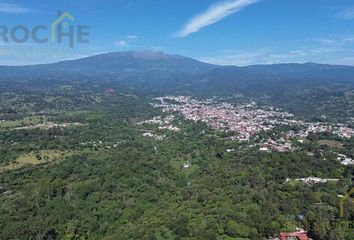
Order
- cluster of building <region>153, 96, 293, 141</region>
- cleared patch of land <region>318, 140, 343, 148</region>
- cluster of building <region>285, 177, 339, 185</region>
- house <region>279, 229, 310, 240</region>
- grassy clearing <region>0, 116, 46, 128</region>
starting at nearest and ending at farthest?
house <region>279, 229, 310, 240</region>, cluster of building <region>285, 177, 339, 185</region>, cleared patch of land <region>318, 140, 343, 148</region>, cluster of building <region>153, 96, 293, 141</region>, grassy clearing <region>0, 116, 46, 128</region>

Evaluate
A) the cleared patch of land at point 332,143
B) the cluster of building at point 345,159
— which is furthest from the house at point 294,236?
the cleared patch of land at point 332,143

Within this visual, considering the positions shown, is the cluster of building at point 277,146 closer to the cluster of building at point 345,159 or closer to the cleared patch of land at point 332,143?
the cleared patch of land at point 332,143

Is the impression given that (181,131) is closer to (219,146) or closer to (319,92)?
(219,146)

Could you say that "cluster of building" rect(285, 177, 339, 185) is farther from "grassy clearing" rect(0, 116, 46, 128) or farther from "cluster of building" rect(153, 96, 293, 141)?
"grassy clearing" rect(0, 116, 46, 128)

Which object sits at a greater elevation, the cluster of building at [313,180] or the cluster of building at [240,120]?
the cluster of building at [313,180]

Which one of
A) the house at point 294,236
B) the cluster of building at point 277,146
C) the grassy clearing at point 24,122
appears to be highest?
the cluster of building at point 277,146

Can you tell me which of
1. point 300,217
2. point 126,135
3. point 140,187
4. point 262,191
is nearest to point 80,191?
point 140,187

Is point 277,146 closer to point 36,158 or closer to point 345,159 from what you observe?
point 345,159

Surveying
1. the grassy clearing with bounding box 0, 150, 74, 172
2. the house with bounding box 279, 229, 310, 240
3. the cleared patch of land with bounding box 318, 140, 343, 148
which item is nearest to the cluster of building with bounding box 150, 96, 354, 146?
the cleared patch of land with bounding box 318, 140, 343, 148
